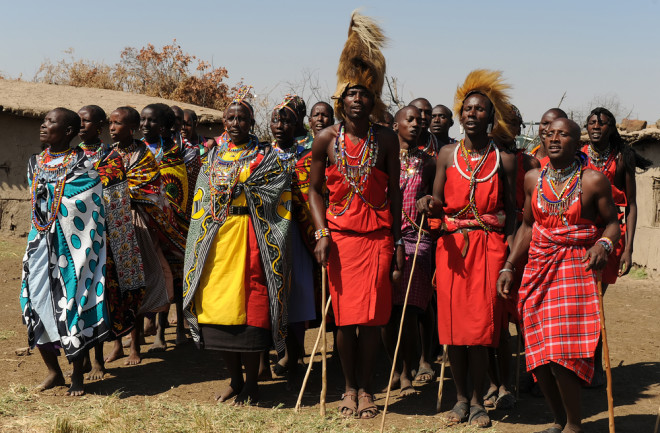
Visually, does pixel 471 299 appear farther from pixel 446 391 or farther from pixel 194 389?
pixel 194 389

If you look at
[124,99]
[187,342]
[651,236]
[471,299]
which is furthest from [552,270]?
[124,99]

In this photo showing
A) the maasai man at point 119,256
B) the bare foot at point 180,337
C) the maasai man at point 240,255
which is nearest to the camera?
the maasai man at point 240,255

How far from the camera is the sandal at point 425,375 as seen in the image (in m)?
6.36

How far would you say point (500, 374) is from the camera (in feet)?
18.9

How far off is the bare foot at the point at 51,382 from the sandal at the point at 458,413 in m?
2.98

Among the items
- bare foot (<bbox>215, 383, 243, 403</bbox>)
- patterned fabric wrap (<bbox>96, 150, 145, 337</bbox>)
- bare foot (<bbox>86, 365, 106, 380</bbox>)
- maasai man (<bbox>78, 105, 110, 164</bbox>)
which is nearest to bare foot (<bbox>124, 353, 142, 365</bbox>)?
bare foot (<bbox>86, 365, 106, 380</bbox>)

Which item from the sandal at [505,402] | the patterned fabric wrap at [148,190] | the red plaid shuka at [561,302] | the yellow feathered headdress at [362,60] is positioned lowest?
the sandal at [505,402]

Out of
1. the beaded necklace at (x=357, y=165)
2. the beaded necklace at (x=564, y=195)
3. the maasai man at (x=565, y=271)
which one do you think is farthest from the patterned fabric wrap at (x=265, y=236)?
the beaded necklace at (x=564, y=195)

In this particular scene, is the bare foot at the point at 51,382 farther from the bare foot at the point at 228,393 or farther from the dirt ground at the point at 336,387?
the bare foot at the point at 228,393

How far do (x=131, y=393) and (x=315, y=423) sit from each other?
1.65 metres

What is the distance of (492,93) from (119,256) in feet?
10.5

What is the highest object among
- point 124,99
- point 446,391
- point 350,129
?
point 124,99

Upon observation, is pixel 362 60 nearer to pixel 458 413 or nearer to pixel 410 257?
pixel 410 257

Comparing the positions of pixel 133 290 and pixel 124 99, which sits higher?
pixel 124 99
